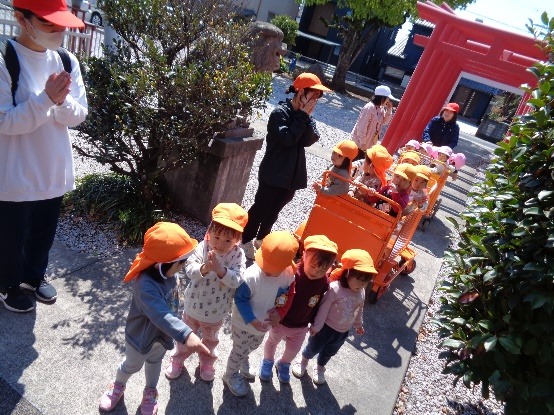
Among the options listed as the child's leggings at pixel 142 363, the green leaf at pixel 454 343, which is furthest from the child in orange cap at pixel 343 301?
the child's leggings at pixel 142 363

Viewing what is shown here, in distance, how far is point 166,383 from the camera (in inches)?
109

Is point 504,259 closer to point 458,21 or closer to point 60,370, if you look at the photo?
point 60,370

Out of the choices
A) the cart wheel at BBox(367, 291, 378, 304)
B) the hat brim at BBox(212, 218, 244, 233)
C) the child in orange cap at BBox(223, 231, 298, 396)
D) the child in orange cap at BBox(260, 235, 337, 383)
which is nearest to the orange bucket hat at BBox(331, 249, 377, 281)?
the child in orange cap at BBox(260, 235, 337, 383)

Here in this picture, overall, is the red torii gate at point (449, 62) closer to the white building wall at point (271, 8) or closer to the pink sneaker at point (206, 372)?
the pink sneaker at point (206, 372)

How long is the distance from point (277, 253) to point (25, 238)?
1.83 meters

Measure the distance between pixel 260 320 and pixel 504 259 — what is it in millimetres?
1530

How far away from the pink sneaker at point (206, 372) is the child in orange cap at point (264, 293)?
8.2 inches

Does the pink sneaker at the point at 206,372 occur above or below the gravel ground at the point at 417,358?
above

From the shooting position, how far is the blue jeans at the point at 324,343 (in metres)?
2.94

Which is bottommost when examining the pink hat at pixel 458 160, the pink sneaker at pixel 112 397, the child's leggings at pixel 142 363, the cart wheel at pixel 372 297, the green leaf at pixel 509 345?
the pink sneaker at pixel 112 397

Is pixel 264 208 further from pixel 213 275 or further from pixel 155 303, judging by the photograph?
pixel 155 303

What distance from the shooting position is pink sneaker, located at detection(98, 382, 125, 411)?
245 cm

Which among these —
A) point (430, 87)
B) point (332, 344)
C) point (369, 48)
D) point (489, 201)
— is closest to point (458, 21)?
Result: point (430, 87)

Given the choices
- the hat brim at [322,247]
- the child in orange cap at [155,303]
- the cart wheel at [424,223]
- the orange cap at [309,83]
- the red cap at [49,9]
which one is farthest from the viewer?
the cart wheel at [424,223]
